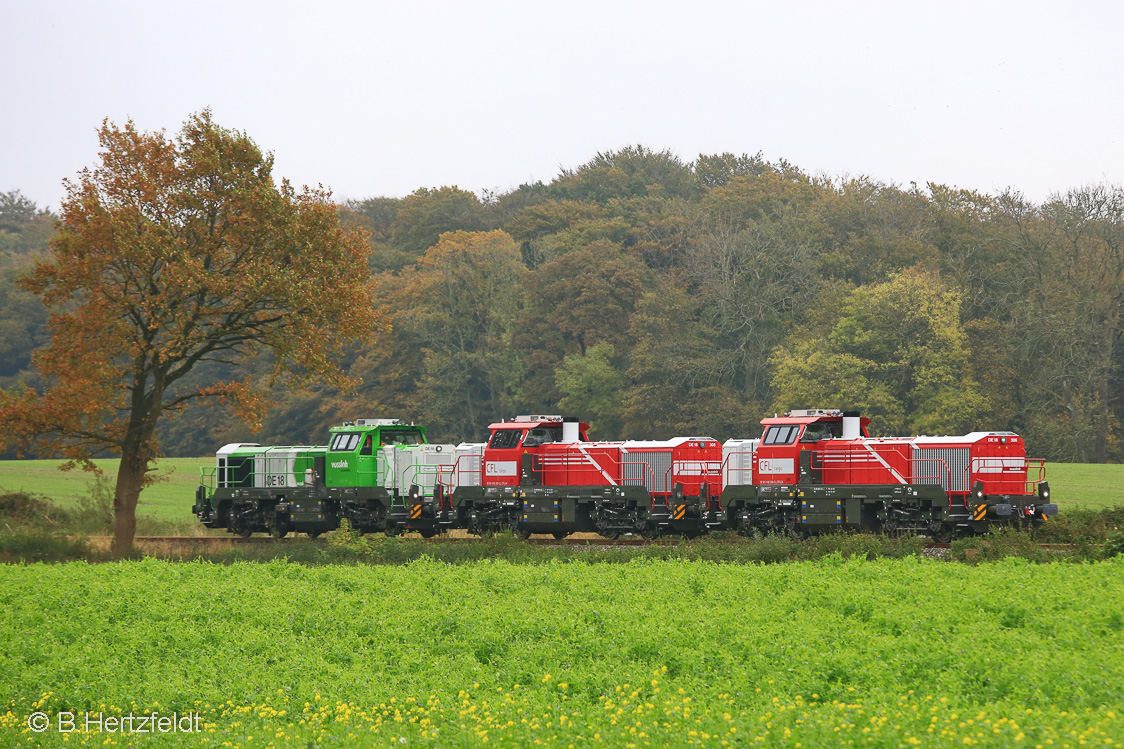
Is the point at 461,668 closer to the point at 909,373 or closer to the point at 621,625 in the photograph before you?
the point at 621,625

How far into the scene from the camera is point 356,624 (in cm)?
1491

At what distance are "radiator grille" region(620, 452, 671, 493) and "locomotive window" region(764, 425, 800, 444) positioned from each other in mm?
2700

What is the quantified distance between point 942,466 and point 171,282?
1979 centimetres

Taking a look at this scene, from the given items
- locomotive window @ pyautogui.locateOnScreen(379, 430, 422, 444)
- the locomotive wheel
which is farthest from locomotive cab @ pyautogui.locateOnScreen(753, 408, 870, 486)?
locomotive window @ pyautogui.locateOnScreen(379, 430, 422, 444)

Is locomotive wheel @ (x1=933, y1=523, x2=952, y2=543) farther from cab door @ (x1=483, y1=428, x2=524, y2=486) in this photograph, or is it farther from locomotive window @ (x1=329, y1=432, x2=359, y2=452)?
locomotive window @ (x1=329, y1=432, x2=359, y2=452)

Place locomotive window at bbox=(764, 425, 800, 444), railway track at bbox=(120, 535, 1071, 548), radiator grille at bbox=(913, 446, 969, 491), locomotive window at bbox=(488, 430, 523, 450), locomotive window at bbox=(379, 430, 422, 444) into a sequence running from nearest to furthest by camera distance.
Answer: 1. railway track at bbox=(120, 535, 1071, 548)
2. radiator grille at bbox=(913, 446, 969, 491)
3. locomotive window at bbox=(764, 425, 800, 444)
4. locomotive window at bbox=(488, 430, 523, 450)
5. locomotive window at bbox=(379, 430, 422, 444)

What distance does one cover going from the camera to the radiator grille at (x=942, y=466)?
23.7 m

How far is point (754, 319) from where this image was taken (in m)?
62.6

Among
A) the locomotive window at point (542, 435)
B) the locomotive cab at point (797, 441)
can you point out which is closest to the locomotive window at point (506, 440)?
the locomotive window at point (542, 435)

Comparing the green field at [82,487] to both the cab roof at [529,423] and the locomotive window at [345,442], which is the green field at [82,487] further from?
the cab roof at [529,423]

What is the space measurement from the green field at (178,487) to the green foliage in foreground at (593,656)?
53.1 feet

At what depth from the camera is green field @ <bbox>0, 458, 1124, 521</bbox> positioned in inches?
1454

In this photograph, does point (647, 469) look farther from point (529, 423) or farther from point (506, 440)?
point (506, 440)

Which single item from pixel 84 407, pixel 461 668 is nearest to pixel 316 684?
pixel 461 668
